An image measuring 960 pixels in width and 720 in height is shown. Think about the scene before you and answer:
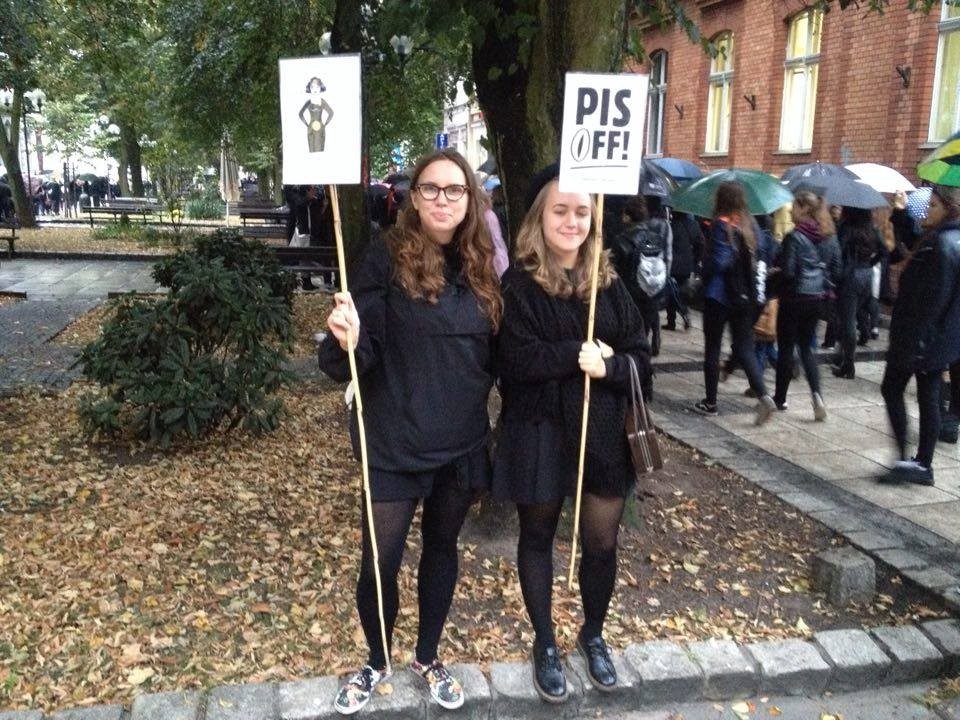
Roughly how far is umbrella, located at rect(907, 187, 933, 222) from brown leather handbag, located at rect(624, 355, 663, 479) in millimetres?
7970

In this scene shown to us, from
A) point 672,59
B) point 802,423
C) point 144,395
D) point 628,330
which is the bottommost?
point 802,423

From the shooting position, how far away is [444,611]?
332 centimetres

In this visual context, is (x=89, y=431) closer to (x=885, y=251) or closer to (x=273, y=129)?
(x=885, y=251)

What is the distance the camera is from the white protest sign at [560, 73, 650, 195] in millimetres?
3230

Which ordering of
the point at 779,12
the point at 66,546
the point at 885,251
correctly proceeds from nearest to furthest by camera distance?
the point at 66,546
the point at 885,251
the point at 779,12

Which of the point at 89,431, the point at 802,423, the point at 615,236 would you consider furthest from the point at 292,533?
the point at 802,423

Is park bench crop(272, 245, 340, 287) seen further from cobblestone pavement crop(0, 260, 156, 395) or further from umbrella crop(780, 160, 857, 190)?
umbrella crop(780, 160, 857, 190)

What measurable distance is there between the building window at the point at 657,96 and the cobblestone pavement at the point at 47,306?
1083 cm

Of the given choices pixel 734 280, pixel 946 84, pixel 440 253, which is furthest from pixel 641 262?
pixel 946 84

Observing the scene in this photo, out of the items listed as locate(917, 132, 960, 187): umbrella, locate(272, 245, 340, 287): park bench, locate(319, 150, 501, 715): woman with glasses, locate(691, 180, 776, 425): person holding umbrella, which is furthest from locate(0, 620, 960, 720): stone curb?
locate(272, 245, 340, 287): park bench

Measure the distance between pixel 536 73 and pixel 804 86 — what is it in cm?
1187

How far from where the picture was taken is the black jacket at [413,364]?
297 centimetres

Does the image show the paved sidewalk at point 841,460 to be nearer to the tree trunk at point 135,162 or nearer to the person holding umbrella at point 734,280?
the person holding umbrella at point 734,280

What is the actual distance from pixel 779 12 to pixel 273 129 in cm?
1059
